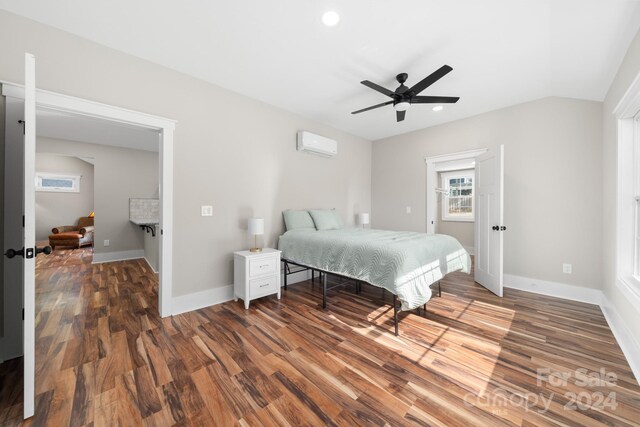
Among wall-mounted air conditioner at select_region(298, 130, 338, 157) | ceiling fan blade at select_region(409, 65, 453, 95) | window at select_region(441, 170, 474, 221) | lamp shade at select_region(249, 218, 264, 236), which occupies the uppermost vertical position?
ceiling fan blade at select_region(409, 65, 453, 95)

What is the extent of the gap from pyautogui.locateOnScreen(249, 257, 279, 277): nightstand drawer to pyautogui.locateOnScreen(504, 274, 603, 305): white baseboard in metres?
3.45

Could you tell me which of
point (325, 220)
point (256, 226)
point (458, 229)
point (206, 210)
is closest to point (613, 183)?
point (325, 220)

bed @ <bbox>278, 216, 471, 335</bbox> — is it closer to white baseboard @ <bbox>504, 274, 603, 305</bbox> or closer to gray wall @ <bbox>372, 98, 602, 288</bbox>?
white baseboard @ <bbox>504, 274, 603, 305</bbox>

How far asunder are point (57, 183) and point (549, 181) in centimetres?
1151

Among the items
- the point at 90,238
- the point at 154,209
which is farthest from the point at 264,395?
the point at 90,238

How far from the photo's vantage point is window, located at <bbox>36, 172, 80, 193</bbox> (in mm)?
6836

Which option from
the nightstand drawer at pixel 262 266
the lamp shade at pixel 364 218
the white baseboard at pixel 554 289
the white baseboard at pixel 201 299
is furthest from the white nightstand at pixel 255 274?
the white baseboard at pixel 554 289

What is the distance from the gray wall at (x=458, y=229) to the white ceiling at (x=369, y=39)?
375 cm

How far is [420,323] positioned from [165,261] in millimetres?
2809

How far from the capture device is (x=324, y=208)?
4480 millimetres

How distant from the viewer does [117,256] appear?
5.41 m

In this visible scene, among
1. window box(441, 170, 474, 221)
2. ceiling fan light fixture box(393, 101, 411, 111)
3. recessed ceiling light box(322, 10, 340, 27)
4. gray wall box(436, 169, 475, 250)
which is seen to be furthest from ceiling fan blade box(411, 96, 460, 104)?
gray wall box(436, 169, 475, 250)

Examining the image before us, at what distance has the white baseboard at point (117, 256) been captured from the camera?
16.9 ft

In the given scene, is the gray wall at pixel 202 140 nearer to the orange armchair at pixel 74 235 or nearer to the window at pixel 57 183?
the orange armchair at pixel 74 235
